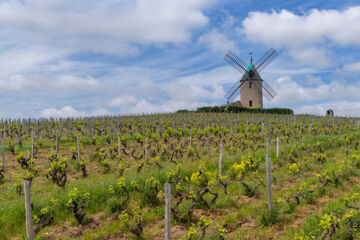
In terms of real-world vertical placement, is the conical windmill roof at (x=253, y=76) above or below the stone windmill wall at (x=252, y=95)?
above

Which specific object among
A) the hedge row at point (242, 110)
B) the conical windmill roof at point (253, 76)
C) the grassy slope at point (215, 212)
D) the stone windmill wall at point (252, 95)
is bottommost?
the grassy slope at point (215, 212)

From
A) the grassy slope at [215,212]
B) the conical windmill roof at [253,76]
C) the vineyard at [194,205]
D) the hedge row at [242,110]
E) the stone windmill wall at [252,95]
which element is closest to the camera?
the vineyard at [194,205]

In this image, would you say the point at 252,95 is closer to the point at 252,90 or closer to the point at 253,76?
the point at 252,90

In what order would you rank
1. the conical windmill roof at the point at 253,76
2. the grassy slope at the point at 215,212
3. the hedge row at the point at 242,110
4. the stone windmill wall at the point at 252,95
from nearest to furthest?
1. the grassy slope at the point at 215,212
2. the hedge row at the point at 242,110
3. the conical windmill roof at the point at 253,76
4. the stone windmill wall at the point at 252,95

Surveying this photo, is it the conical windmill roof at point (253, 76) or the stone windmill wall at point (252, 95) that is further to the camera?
the stone windmill wall at point (252, 95)

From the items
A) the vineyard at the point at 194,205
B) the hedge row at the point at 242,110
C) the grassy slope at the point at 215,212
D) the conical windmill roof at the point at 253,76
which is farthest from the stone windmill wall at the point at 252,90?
the grassy slope at the point at 215,212

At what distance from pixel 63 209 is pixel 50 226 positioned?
789 millimetres

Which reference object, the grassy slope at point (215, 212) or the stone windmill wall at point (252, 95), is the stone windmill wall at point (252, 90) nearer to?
the stone windmill wall at point (252, 95)

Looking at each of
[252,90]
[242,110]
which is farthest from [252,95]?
[242,110]

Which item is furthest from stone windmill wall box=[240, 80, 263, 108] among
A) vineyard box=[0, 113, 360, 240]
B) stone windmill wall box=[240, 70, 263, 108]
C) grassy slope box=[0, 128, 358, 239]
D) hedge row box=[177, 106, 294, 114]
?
grassy slope box=[0, 128, 358, 239]

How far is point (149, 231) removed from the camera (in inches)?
270

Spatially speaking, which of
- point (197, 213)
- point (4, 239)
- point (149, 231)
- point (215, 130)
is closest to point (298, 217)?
point (197, 213)

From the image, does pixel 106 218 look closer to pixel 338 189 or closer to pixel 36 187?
pixel 36 187

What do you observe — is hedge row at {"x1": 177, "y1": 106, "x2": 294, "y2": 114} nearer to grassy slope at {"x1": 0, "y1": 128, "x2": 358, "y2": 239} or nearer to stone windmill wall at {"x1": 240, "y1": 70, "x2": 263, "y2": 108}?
stone windmill wall at {"x1": 240, "y1": 70, "x2": 263, "y2": 108}
